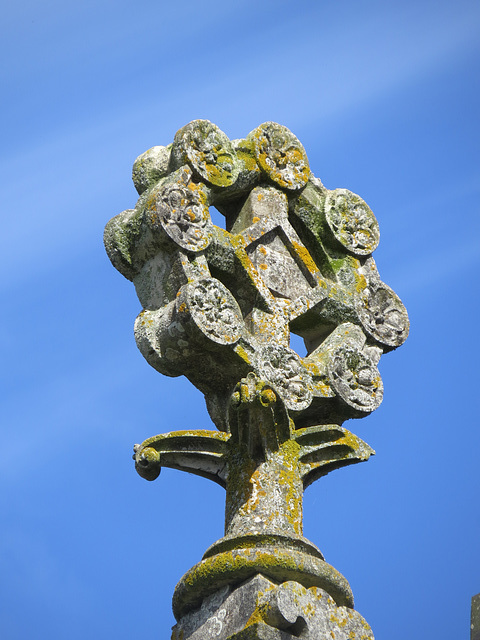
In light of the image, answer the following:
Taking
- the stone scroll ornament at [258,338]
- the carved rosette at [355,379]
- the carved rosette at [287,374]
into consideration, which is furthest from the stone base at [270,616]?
the carved rosette at [355,379]

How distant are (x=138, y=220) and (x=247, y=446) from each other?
1.85m

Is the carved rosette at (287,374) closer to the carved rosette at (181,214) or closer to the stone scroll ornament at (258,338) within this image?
the stone scroll ornament at (258,338)

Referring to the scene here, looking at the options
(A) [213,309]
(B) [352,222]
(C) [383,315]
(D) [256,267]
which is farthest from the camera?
(B) [352,222]

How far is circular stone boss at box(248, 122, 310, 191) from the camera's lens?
8844 mm

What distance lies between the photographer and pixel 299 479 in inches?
300

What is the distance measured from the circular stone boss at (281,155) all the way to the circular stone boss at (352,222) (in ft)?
1.08

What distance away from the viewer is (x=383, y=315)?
895 cm

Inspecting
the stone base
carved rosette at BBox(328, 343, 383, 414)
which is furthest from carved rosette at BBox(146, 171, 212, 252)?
the stone base

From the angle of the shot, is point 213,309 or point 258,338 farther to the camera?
point 258,338

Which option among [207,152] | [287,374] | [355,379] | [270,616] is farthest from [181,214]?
[270,616]

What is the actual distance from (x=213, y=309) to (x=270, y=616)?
2.11 m

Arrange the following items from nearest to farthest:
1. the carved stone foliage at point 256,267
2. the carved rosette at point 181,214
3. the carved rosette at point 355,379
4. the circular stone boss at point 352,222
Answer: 1. the carved stone foliage at point 256,267
2. the carved rosette at point 181,214
3. the carved rosette at point 355,379
4. the circular stone boss at point 352,222

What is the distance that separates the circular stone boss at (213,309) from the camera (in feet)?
24.8

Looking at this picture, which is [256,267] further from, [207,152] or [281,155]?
[281,155]
